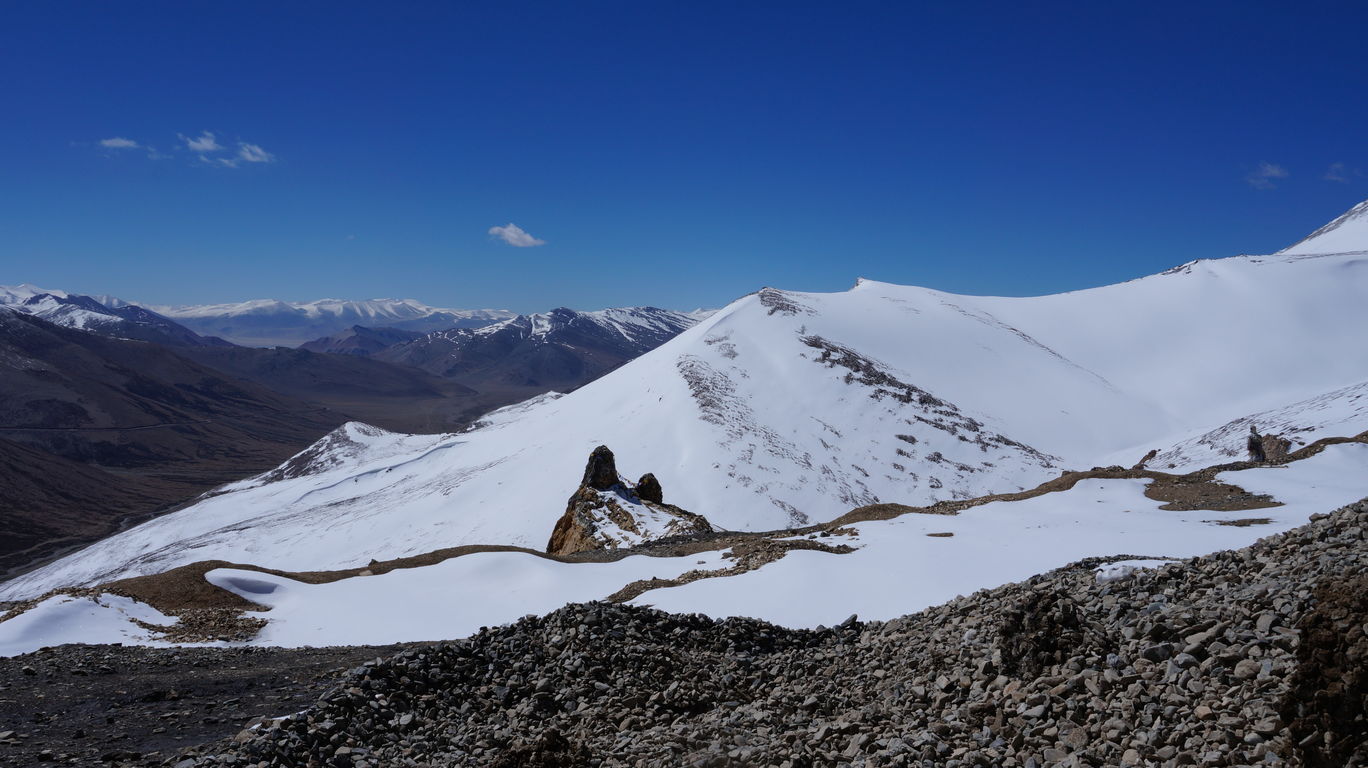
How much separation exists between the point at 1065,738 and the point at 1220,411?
7961cm

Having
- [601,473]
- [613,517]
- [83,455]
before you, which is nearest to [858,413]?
[601,473]

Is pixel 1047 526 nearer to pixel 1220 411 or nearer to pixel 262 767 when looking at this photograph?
pixel 262 767

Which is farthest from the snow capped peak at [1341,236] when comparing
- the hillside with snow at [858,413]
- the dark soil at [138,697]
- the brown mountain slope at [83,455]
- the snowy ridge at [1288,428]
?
the brown mountain slope at [83,455]

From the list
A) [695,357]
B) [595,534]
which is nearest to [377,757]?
[595,534]

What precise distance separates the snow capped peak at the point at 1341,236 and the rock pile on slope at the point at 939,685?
15513 centimetres

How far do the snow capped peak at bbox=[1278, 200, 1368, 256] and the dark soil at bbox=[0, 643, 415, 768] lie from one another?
6328 inches

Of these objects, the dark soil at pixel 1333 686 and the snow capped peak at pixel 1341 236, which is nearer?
the dark soil at pixel 1333 686

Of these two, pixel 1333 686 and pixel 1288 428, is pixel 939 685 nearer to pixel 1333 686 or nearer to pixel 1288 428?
pixel 1333 686

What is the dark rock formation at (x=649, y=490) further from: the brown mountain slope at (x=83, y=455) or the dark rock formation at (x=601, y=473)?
the brown mountain slope at (x=83, y=455)

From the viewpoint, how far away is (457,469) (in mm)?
75688

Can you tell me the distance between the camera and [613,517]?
1168 inches

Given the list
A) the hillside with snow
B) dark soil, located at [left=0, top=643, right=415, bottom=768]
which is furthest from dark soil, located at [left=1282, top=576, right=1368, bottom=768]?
the hillside with snow

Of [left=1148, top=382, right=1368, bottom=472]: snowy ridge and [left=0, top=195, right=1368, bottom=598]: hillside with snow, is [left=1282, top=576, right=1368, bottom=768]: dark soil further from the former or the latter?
[left=1148, top=382, right=1368, bottom=472]: snowy ridge

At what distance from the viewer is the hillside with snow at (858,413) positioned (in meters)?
54.2
